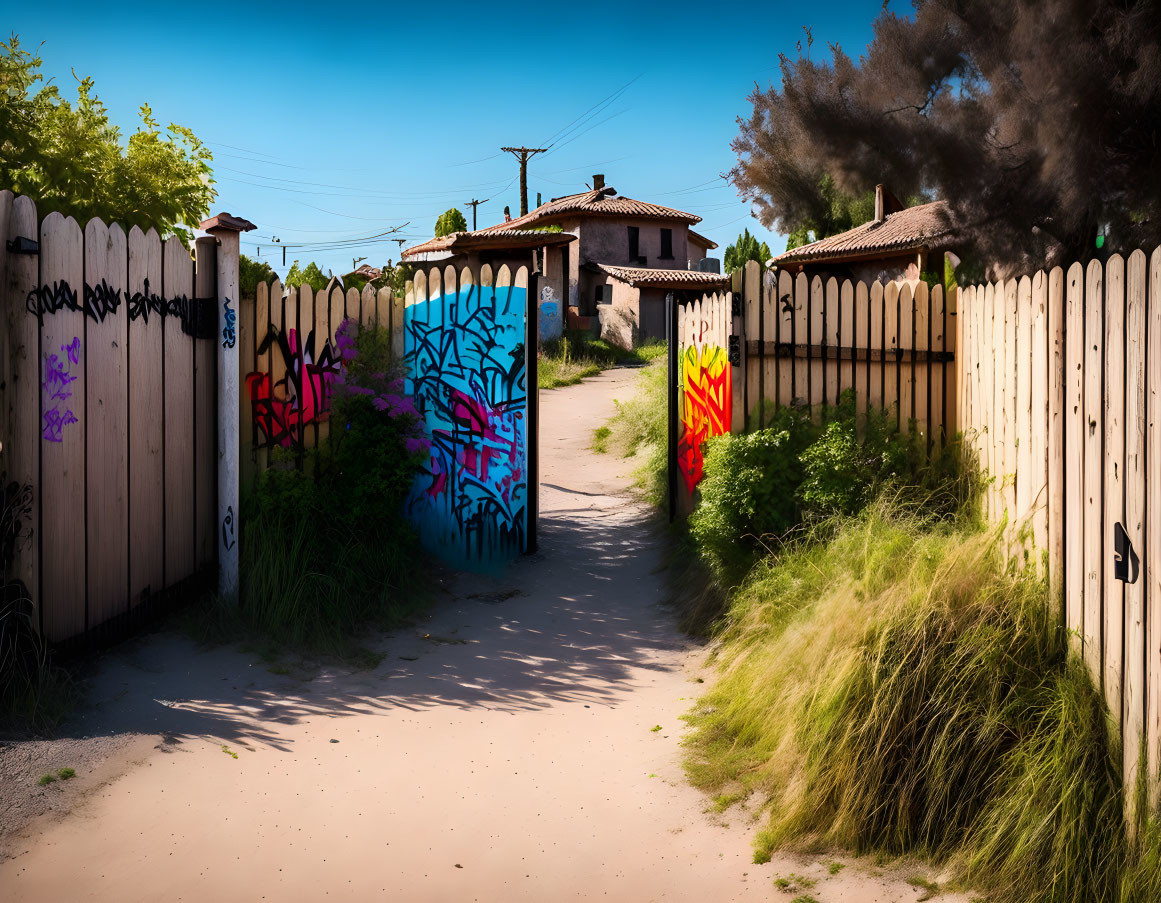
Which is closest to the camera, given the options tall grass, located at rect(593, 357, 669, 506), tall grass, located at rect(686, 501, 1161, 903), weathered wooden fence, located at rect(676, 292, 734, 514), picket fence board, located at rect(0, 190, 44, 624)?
tall grass, located at rect(686, 501, 1161, 903)

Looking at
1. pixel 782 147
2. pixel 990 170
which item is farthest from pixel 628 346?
pixel 990 170

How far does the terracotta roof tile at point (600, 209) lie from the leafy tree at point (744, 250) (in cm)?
227

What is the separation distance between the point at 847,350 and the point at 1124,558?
411 centimetres

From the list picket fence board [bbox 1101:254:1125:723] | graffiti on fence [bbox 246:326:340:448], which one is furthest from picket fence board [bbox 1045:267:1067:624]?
graffiti on fence [bbox 246:326:340:448]

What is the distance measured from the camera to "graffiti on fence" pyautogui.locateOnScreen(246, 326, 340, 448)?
7.40 m

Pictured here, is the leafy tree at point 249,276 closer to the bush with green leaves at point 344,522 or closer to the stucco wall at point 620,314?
the bush with green leaves at point 344,522

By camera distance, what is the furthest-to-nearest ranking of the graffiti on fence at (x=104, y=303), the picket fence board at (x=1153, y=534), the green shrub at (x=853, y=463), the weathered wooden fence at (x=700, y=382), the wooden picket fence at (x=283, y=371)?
the weathered wooden fence at (x=700, y=382), the wooden picket fence at (x=283, y=371), the green shrub at (x=853, y=463), the graffiti on fence at (x=104, y=303), the picket fence board at (x=1153, y=534)

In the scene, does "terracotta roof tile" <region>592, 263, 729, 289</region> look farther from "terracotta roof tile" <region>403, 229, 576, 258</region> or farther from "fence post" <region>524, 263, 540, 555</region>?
"fence post" <region>524, 263, 540, 555</region>

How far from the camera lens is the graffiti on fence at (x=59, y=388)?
18.0ft

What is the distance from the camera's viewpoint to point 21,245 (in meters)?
5.31

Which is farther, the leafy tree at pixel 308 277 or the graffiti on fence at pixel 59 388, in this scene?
the leafy tree at pixel 308 277

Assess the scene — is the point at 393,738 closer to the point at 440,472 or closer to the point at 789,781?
the point at 789,781

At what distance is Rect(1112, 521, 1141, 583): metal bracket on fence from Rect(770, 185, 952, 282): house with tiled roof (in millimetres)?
21452

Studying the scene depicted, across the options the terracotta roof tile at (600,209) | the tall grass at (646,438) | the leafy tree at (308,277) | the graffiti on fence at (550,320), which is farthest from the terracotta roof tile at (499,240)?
the leafy tree at (308,277)
